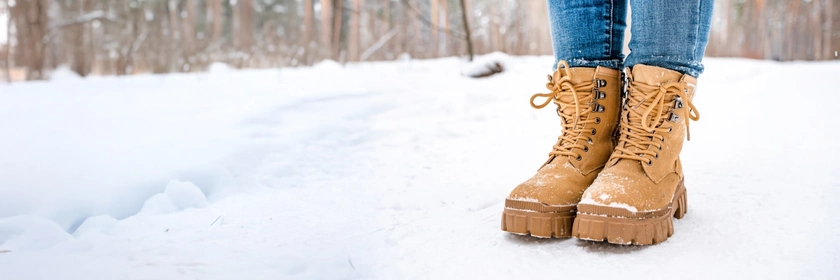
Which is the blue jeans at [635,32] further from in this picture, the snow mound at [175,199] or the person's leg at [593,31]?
the snow mound at [175,199]

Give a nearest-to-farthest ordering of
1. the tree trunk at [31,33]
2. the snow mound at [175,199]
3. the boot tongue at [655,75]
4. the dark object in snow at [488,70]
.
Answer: the boot tongue at [655,75] < the snow mound at [175,199] < the dark object in snow at [488,70] < the tree trunk at [31,33]

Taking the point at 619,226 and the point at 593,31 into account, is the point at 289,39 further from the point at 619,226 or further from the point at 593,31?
the point at 619,226

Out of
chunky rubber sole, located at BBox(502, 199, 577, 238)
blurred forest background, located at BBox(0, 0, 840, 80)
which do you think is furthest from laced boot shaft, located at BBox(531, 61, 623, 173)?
blurred forest background, located at BBox(0, 0, 840, 80)

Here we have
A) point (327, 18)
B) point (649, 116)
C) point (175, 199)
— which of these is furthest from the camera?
point (327, 18)

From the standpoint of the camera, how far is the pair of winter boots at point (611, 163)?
2.69 feet

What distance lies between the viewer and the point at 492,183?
1.32 m

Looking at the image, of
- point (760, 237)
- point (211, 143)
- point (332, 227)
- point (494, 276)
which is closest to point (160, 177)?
point (211, 143)

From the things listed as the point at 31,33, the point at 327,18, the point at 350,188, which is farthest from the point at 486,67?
the point at 327,18

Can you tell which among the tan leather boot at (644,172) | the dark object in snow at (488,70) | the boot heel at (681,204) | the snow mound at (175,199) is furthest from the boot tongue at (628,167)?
the dark object in snow at (488,70)

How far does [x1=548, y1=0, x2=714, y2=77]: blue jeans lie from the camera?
891 mm

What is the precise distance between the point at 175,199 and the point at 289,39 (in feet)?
19.2

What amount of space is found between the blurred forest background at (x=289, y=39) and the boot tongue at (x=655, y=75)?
9.77ft

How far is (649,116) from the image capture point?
908 millimetres

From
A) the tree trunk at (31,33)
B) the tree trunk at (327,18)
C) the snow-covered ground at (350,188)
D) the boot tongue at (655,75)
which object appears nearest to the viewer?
the snow-covered ground at (350,188)
